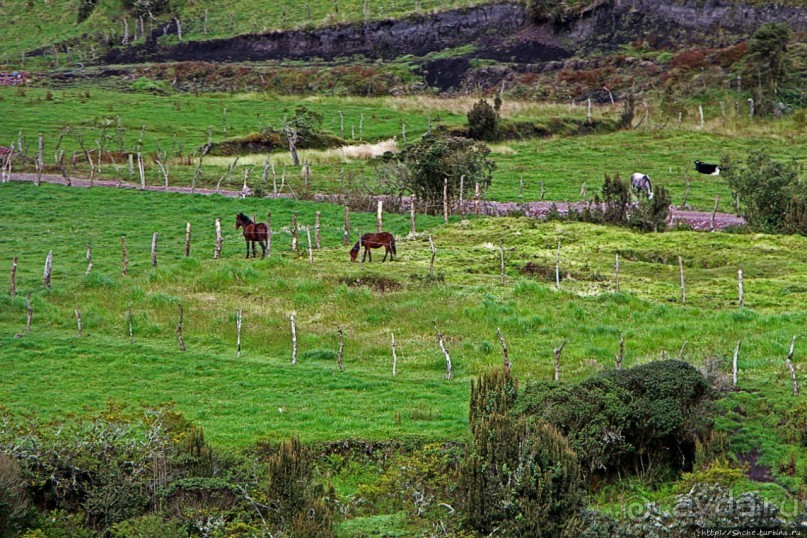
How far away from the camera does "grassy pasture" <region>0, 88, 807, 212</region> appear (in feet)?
162

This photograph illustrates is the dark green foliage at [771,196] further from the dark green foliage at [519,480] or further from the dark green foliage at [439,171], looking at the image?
the dark green foliage at [519,480]

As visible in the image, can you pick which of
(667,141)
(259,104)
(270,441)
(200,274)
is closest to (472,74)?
(259,104)

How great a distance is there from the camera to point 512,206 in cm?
4391

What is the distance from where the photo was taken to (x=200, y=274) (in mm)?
30984

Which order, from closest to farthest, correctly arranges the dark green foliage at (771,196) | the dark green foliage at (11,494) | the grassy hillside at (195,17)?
the dark green foliage at (11,494) → the dark green foliage at (771,196) → the grassy hillside at (195,17)

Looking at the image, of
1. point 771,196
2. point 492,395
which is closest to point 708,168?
point 771,196

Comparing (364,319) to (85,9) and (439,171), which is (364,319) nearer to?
(439,171)

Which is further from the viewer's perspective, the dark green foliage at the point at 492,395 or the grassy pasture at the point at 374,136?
the grassy pasture at the point at 374,136

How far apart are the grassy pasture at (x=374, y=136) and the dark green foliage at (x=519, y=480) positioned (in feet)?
97.8

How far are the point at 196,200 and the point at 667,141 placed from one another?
29484mm

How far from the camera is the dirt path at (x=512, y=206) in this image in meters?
40.3

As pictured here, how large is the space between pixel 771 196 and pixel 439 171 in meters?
14.0

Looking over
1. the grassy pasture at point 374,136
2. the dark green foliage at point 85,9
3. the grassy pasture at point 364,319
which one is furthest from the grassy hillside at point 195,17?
the grassy pasture at point 364,319

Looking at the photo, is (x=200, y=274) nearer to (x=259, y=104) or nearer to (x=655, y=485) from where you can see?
(x=655, y=485)
